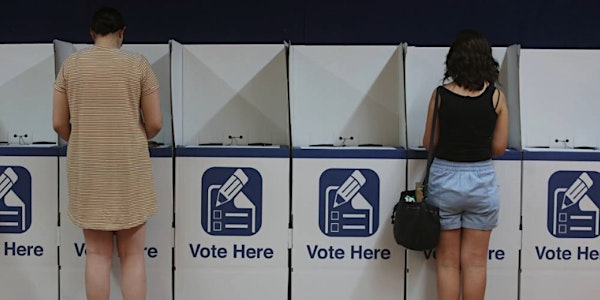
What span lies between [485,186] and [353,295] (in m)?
0.74

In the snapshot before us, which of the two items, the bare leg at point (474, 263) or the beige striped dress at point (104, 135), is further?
the bare leg at point (474, 263)

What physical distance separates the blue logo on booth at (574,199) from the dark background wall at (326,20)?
4.06 ft

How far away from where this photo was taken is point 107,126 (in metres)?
2.02

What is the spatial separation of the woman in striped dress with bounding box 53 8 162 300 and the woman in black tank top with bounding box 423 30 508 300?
3.61ft

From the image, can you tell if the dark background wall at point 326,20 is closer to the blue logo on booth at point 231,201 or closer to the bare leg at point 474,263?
the blue logo on booth at point 231,201

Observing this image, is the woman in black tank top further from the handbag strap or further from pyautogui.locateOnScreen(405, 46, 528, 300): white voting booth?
pyautogui.locateOnScreen(405, 46, 528, 300): white voting booth

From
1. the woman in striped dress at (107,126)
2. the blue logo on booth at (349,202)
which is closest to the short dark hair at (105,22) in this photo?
the woman in striped dress at (107,126)

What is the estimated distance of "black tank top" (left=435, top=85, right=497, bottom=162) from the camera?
211 cm

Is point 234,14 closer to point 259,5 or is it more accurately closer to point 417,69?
point 259,5

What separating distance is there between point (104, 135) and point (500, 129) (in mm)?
1481

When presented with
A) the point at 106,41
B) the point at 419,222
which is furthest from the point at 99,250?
the point at 419,222

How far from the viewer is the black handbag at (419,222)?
2.16 meters

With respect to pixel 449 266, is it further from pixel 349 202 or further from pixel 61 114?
pixel 61 114

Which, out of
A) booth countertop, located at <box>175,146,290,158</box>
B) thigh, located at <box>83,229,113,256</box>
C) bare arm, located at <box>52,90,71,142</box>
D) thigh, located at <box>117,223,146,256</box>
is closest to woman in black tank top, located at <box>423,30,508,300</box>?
booth countertop, located at <box>175,146,290,158</box>
